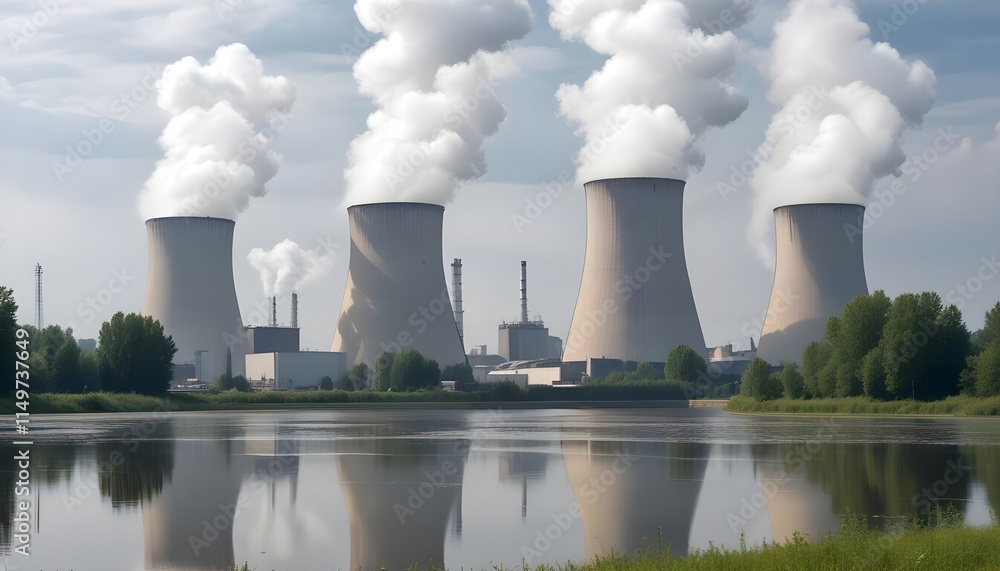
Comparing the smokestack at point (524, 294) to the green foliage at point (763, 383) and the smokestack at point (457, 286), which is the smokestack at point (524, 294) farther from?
the green foliage at point (763, 383)

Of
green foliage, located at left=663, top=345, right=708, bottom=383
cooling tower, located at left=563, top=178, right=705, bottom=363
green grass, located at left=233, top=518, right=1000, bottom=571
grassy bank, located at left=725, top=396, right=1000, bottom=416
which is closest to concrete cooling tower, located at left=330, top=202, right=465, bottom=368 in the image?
cooling tower, located at left=563, top=178, right=705, bottom=363

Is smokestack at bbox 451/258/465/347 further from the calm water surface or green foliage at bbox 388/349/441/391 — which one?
the calm water surface

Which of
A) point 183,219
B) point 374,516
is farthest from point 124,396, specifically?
point 374,516

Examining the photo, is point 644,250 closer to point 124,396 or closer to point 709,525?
point 124,396

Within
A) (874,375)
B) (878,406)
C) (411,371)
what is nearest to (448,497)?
(878,406)

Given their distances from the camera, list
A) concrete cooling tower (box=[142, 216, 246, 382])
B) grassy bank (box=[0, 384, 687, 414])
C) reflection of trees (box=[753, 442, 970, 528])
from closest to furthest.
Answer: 1. reflection of trees (box=[753, 442, 970, 528])
2. grassy bank (box=[0, 384, 687, 414])
3. concrete cooling tower (box=[142, 216, 246, 382])

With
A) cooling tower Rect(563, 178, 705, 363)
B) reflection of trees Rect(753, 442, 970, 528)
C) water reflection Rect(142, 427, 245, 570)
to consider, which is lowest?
reflection of trees Rect(753, 442, 970, 528)

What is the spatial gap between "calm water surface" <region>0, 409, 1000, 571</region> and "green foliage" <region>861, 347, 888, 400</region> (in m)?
14.5

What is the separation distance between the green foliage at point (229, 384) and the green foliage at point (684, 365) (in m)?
20.2

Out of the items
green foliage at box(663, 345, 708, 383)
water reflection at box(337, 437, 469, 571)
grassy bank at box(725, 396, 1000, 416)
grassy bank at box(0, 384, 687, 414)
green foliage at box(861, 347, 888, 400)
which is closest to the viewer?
water reflection at box(337, 437, 469, 571)

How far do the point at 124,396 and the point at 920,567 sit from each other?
1450 inches

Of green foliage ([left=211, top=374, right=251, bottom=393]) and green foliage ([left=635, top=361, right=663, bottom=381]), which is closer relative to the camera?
green foliage ([left=635, top=361, right=663, bottom=381])

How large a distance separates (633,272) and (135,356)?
19.0 m

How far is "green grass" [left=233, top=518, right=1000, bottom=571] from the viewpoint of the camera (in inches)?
230
